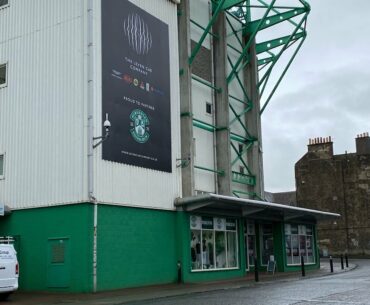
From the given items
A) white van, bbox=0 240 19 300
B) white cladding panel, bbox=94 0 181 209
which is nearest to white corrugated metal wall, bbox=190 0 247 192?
white cladding panel, bbox=94 0 181 209

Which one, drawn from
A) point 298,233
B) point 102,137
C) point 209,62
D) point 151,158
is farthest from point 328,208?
point 102,137

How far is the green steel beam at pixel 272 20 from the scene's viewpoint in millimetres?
33062

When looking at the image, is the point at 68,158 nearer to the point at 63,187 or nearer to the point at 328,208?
the point at 63,187

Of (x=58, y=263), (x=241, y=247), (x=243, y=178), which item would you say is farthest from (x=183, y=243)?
(x=243, y=178)

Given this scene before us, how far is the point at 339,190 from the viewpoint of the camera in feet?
182

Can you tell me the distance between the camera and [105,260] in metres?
20.8

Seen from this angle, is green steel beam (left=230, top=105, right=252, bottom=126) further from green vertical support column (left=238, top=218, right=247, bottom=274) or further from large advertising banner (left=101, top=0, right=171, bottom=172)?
large advertising banner (left=101, top=0, right=171, bottom=172)

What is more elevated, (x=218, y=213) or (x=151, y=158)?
(x=151, y=158)

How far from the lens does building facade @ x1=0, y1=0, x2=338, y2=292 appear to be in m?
21.0

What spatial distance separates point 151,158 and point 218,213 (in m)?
5.30

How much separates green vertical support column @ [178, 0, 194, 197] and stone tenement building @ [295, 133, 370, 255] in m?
31.9

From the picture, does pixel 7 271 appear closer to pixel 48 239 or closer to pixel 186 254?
pixel 48 239

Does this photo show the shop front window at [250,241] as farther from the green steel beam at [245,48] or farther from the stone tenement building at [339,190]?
the stone tenement building at [339,190]

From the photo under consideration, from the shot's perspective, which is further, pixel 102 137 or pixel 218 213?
pixel 218 213
